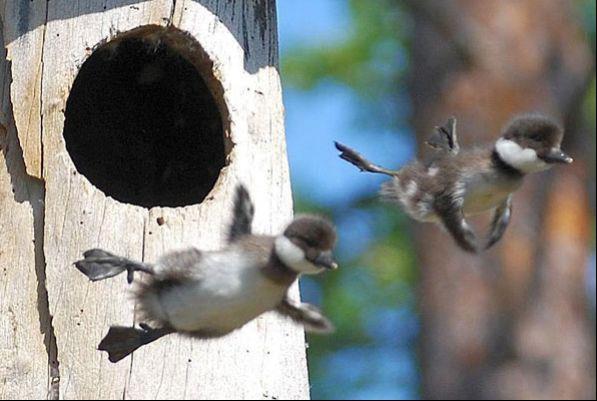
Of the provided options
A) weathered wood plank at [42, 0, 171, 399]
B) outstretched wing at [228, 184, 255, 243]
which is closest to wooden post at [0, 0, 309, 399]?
weathered wood plank at [42, 0, 171, 399]

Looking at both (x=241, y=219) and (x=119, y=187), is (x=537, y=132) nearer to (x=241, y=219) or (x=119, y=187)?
(x=241, y=219)

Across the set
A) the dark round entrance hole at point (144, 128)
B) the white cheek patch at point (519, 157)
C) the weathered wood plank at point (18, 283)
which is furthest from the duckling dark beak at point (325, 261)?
the dark round entrance hole at point (144, 128)

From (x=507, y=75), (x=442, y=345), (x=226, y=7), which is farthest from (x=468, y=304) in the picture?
(x=226, y=7)

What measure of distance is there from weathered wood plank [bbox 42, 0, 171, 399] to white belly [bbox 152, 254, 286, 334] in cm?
75

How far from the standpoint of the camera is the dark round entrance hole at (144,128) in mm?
6371

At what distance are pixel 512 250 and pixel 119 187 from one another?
4926 mm

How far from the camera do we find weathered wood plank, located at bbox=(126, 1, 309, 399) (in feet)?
16.9

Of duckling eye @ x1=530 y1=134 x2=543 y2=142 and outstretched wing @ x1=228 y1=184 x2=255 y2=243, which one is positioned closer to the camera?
outstretched wing @ x1=228 y1=184 x2=255 y2=243

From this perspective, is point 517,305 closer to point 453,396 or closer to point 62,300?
point 453,396

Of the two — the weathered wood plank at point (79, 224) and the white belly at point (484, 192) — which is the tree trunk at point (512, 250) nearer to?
the weathered wood plank at point (79, 224)

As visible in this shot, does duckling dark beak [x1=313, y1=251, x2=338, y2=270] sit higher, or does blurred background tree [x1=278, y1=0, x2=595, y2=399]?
blurred background tree [x1=278, y1=0, x2=595, y2=399]

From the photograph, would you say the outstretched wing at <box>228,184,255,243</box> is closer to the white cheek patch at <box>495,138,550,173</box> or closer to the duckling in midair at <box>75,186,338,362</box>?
the duckling in midair at <box>75,186,338,362</box>

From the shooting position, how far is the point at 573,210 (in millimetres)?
11164

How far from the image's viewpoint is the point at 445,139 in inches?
201
